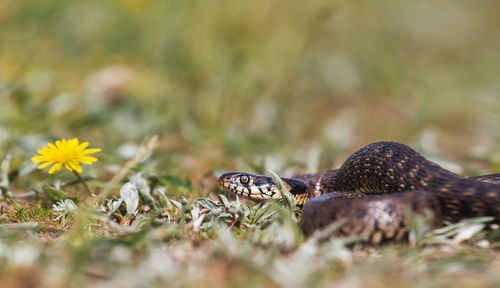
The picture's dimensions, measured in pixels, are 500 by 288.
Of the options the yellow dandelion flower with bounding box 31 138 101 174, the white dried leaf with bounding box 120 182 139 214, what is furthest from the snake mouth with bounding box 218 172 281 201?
the yellow dandelion flower with bounding box 31 138 101 174

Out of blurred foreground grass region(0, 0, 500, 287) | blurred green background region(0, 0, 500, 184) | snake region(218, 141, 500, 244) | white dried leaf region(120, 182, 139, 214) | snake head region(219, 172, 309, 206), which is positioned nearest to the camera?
blurred foreground grass region(0, 0, 500, 287)

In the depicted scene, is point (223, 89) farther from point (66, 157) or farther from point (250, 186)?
point (66, 157)

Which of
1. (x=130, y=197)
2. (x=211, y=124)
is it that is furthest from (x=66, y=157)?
(x=211, y=124)

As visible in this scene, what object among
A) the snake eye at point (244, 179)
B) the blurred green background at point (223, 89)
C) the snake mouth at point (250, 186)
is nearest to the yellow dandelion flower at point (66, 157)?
the blurred green background at point (223, 89)

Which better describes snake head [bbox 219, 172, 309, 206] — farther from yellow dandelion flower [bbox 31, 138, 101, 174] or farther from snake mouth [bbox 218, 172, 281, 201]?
yellow dandelion flower [bbox 31, 138, 101, 174]

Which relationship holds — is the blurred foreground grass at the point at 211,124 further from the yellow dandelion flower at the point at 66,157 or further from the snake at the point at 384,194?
the yellow dandelion flower at the point at 66,157

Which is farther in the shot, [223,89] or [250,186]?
[223,89]

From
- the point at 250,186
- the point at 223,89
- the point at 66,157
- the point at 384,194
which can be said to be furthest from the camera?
the point at 223,89
